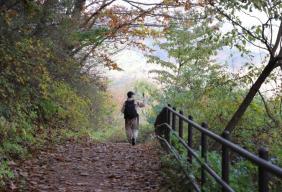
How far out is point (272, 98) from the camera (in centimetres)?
1313

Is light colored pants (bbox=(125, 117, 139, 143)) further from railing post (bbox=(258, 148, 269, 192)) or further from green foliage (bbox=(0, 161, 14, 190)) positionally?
railing post (bbox=(258, 148, 269, 192))

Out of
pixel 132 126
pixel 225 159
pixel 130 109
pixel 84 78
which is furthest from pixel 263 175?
pixel 84 78

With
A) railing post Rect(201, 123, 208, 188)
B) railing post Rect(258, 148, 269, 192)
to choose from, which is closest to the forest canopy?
railing post Rect(201, 123, 208, 188)

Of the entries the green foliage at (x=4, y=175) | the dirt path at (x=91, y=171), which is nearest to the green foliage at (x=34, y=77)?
the green foliage at (x=4, y=175)

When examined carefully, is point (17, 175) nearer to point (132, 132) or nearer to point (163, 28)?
point (132, 132)

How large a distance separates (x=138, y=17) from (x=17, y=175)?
553 inches

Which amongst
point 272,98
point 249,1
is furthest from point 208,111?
point 249,1

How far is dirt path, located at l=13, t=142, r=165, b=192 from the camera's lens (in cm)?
825

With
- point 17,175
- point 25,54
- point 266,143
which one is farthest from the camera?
point 266,143

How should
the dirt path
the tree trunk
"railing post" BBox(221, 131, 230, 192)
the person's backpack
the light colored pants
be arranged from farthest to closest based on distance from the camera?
the light colored pants < the person's backpack < the tree trunk < the dirt path < "railing post" BBox(221, 131, 230, 192)

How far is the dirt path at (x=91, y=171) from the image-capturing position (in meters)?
8.25

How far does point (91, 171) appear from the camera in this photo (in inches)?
383

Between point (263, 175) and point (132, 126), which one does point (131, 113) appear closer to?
point (132, 126)

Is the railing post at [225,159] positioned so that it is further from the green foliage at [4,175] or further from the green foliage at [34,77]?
the green foliage at [34,77]
